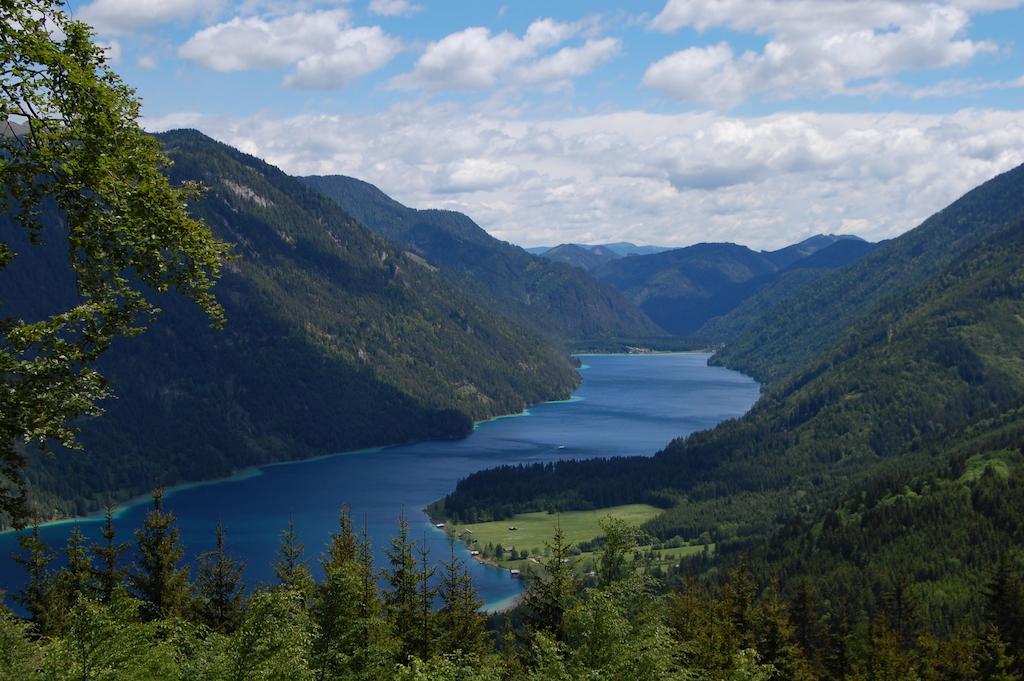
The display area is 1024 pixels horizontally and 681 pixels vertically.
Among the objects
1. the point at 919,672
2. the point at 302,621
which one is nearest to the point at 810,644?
the point at 919,672

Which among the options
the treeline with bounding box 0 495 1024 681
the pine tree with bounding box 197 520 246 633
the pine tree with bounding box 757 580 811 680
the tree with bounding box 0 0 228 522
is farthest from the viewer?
the pine tree with bounding box 757 580 811 680

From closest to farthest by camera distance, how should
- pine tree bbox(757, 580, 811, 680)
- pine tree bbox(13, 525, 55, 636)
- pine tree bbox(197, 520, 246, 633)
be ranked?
pine tree bbox(13, 525, 55, 636) → pine tree bbox(197, 520, 246, 633) → pine tree bbox(757, 580, 811, 680)

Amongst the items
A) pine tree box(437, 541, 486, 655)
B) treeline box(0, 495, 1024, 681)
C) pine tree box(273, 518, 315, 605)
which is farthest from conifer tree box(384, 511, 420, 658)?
pine tree box(273, 518, 315, 605)

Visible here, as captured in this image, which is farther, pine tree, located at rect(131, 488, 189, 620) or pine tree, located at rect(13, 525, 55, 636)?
pine tree, located at rect(13, 525, 55, 636)

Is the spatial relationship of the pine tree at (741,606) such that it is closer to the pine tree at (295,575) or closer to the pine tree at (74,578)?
the pine tree at (295,575)

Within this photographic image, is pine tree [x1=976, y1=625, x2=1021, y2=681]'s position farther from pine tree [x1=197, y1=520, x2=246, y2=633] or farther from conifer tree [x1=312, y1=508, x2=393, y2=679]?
pine tree [x1=197, y1=520, x2=246, y2=633]

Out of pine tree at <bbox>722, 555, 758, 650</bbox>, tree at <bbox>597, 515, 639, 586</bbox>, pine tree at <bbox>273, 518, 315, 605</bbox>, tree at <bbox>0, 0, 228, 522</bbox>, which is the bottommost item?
pine tree at <bbox>722, 555, 758, 650</bbox>

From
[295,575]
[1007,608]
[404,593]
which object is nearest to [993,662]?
[1007,608]

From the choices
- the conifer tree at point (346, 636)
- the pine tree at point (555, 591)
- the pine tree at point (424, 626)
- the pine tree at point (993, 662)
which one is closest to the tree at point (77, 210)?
the conifer tree at point (346, 636)
